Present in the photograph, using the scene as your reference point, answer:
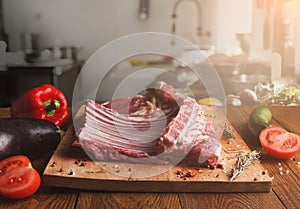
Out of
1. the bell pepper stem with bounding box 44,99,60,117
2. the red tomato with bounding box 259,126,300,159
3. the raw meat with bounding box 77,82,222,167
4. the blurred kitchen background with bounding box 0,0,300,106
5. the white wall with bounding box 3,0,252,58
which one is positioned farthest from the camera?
the white wall with bounding box 3,0,252,58

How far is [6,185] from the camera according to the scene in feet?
3.04

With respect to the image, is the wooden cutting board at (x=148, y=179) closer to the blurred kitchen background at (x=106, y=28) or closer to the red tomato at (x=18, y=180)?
the red tomato at (x=18, y=180)

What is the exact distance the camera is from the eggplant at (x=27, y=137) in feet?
3.73

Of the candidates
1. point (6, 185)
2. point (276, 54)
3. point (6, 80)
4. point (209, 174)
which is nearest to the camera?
point (6, 185)

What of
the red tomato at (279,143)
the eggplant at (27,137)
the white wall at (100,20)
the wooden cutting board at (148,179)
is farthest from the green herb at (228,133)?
the white wall at (100,20)

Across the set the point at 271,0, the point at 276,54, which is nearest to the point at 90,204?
the point at 276,54

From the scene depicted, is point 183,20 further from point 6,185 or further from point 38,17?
point 6,185

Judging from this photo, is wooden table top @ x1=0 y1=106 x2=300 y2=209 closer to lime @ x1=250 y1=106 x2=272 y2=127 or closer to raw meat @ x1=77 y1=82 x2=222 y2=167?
raw meat @ x1=77 y1=82 x2=222 y2=167

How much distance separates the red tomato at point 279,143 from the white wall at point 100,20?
378 centimetres

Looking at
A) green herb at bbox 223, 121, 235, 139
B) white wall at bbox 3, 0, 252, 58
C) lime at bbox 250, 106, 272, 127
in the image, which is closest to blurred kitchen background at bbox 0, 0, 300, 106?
white wall at bbox 3, 0, 252, 58

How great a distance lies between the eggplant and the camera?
1.14m

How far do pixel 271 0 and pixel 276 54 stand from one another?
0.62 metres

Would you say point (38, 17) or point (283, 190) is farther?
point (38, 17)

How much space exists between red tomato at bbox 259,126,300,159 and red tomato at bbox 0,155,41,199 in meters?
Answer: 0.64
